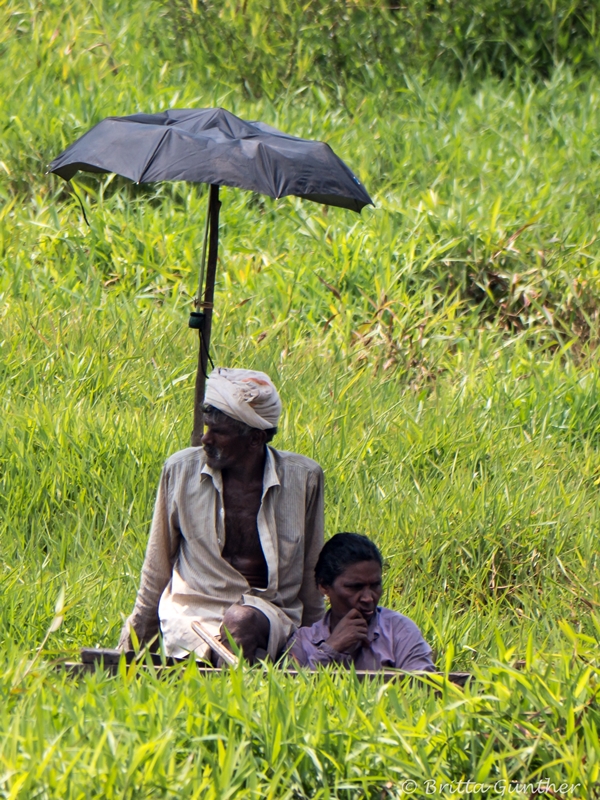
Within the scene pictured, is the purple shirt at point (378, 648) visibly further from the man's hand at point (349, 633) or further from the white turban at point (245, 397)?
the white turban at point (245, 397)

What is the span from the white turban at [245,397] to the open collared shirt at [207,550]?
175 mm

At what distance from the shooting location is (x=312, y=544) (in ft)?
12.9

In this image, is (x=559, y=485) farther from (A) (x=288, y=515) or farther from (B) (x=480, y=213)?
(B) (x=480, y=213)

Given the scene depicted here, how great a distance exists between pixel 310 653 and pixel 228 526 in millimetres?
509

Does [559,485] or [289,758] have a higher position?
[289,758]

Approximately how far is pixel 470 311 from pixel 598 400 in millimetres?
1303

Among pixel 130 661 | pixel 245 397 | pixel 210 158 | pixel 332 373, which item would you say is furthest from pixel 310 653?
pixel 332 373

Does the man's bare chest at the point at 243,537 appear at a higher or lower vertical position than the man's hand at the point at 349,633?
higher

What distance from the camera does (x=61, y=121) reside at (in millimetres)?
8031

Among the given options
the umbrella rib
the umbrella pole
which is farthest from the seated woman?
the umbrella rib

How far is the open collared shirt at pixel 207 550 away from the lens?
12.3 feet

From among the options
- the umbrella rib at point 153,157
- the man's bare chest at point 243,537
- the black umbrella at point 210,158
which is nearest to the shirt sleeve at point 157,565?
the man's bare chest at point 243,537

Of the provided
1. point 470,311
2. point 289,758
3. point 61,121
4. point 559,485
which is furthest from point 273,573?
point 61,121

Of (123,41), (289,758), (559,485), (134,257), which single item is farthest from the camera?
(123,41)
